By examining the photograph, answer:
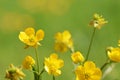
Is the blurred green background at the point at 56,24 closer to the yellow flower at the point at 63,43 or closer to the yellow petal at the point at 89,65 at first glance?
the yellow flower at the point at 63,43

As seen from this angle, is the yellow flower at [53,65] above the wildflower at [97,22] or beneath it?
beneath

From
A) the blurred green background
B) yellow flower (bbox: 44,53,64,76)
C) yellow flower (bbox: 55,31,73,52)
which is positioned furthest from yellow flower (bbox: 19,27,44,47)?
the blurred green background

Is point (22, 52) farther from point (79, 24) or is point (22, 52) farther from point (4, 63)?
point (79, 24)

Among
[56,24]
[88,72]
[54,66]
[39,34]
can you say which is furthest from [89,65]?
[56,24]

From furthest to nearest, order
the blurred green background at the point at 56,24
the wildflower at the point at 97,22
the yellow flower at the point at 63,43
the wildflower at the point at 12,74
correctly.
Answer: the blurred green background at the point at 56,24 < the yellow flower at the point at 63,43 < the wildflower at the point at 97,22 < the wildflower at the point at 12,74

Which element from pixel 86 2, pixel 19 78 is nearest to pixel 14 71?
pixel 19 78

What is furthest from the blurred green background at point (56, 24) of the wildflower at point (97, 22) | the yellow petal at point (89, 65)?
the yellow petal at point (89, 65)

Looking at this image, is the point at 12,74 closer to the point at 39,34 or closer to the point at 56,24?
the point at 39,34
